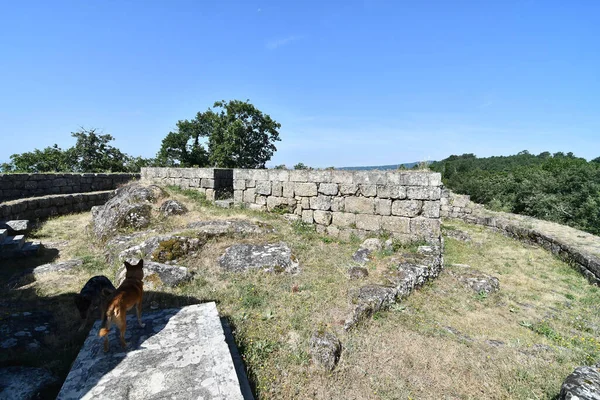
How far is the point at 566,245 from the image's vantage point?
8.84m

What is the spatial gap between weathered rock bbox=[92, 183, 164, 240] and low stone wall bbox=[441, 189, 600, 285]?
1234 centimetres

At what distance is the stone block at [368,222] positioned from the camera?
8.68 meters

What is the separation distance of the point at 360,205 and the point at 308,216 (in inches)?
73.0

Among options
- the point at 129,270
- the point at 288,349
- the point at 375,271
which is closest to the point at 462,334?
the point at 375,271

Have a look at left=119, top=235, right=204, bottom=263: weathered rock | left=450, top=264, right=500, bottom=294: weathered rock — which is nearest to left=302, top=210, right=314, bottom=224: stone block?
left=119, top=235, right=204, bottom=263: weathered rock

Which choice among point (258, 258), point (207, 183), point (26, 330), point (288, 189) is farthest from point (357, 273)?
point (207, 183)

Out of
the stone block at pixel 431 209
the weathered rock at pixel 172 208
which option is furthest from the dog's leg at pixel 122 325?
the stone block at pixel 431 209

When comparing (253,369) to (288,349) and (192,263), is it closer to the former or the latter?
(288,349)

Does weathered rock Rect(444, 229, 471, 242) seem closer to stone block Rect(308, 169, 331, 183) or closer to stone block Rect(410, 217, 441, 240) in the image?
stone block Rect(410, 217, 441, 240)

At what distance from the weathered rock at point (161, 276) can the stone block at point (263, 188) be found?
506cm

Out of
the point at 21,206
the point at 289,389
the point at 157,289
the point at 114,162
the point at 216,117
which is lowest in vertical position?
the point at 289,389

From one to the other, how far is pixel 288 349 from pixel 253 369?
56 cm

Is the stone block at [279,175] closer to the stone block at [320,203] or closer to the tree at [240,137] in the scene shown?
the stone block at [320,203]

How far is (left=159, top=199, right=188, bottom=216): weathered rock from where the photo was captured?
931 centimetres
